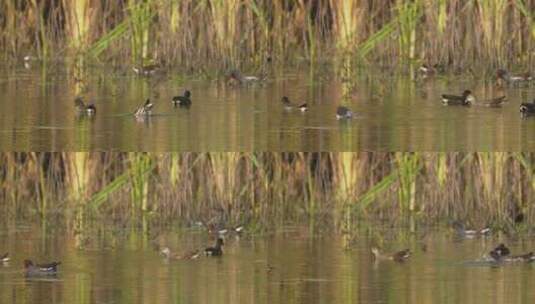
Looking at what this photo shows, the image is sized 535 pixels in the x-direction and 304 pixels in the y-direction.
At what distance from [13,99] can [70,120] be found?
2.05m

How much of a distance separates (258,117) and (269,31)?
6343mm

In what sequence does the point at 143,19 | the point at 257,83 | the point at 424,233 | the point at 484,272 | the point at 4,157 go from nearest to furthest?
1. the point at 484,272
2. the point at 424,233
3. the point at 4,157
4. the point at 257,83
5. the point at 143,19

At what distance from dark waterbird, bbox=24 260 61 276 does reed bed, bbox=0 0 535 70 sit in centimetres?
1132

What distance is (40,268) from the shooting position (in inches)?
509

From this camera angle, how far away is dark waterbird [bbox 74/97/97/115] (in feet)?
65.9

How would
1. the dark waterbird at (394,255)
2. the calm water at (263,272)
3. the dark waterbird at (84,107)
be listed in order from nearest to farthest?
1. the calm water at (263,272)
2. the dark waterbird at (394,255)
3. the dark waterbird at (84,107)

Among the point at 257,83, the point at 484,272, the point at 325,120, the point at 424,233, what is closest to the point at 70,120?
the point at 325,120

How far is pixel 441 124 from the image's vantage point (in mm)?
19062

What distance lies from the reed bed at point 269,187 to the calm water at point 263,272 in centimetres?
60

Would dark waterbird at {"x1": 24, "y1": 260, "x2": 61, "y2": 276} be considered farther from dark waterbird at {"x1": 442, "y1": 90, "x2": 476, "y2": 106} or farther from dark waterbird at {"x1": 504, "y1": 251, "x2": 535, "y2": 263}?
dark waterbird at {"x1": 442, "y1": 90, "x2": 476, "y2": 106}

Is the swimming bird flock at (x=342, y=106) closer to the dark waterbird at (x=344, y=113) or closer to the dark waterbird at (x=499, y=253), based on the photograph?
the dark waterbird at (x=344, y=113)

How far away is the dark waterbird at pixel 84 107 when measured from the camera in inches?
790

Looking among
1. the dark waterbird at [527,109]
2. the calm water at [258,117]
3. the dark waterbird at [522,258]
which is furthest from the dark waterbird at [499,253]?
the dark waterbird at [527,109]

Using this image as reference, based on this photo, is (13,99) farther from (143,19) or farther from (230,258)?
(230,258)
